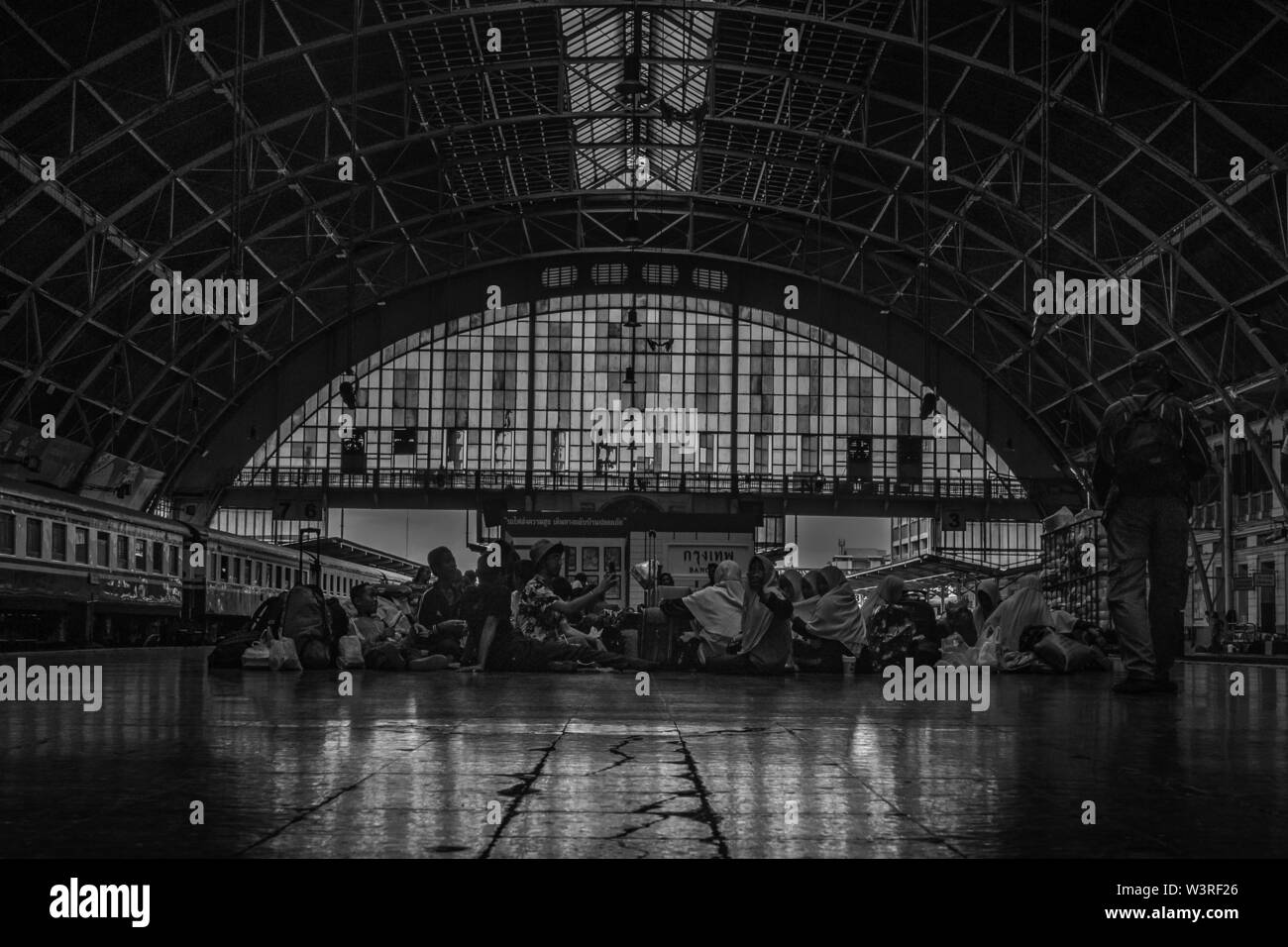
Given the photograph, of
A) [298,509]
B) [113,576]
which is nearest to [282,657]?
[113,576]

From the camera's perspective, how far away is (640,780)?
4.39 meters

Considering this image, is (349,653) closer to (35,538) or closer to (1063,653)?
(1063,653)

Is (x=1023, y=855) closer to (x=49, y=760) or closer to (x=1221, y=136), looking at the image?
(x=49, y=760)

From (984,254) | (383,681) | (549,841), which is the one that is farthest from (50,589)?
(984,254)

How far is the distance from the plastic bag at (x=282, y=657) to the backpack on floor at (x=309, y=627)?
0.54 feet

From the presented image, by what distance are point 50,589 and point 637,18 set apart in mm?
16427

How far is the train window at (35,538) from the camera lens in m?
22.9

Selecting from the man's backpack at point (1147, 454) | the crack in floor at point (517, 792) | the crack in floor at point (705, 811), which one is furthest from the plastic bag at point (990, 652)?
the crack in floor at point (705, 811)

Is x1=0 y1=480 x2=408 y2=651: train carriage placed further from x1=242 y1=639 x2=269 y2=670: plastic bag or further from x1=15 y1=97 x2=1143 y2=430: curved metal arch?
x1=15 y1=97 x2=1143 y2=430: curved metal arch

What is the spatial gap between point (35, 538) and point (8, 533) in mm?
1182

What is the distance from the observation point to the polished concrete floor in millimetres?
3096

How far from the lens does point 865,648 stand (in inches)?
625

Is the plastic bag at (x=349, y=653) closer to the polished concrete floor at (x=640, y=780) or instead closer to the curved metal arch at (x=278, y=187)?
the polished concrete floor at (x=640, y=780)

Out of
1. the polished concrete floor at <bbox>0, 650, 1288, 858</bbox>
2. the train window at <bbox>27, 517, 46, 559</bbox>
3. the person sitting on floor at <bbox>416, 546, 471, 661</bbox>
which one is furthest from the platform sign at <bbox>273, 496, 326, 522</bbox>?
the polished concrete floor at <bbox>0, 650, 1288, 858</bbox>
